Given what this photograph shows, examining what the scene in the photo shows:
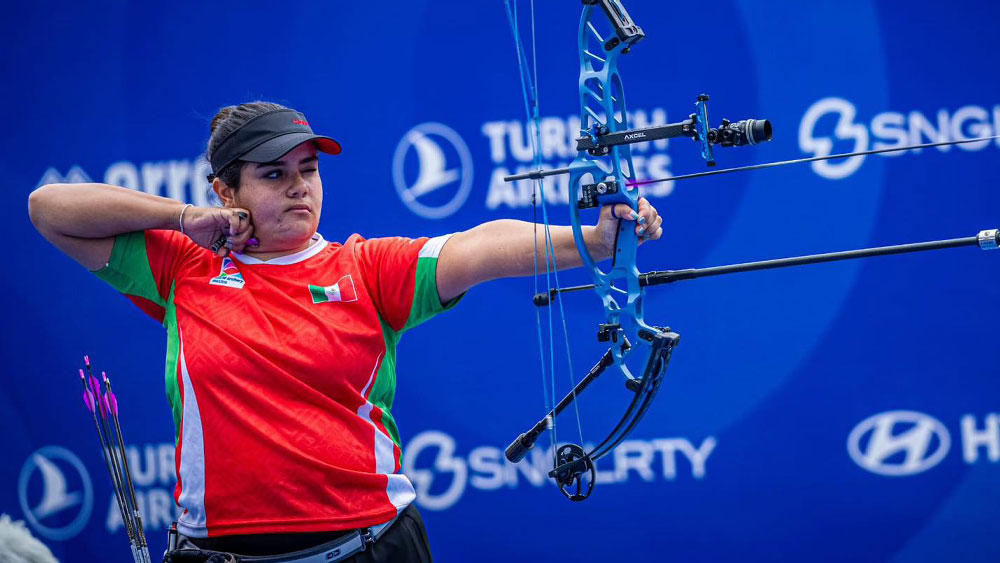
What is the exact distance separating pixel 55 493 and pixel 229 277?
169cm

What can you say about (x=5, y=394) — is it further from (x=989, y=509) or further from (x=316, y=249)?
(x=989, y=509)

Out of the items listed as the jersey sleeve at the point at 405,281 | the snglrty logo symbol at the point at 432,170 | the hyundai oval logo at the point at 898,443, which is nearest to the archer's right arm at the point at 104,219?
the jersey sleeve at the point at 405,281

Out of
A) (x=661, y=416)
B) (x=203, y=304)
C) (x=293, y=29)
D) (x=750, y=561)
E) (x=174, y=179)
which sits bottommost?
(x=750, y=561)

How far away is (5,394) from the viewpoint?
3.03 m

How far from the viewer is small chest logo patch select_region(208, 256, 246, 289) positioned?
1.69 metres

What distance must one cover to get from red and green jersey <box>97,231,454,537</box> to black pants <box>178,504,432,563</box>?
0.07 ft

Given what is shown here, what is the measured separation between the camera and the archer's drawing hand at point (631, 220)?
59.2 inches

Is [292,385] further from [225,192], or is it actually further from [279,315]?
[225,192]

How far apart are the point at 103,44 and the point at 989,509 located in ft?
9.22

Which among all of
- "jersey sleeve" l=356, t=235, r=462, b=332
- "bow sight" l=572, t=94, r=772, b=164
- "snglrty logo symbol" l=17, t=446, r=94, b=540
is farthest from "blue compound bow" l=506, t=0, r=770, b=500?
"snglrty logo symbol" l=17, t=446, r=94, b=540

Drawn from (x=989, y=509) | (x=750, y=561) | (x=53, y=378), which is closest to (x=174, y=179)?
(x=53, y=378)

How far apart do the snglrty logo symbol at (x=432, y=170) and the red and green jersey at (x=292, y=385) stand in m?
1.10

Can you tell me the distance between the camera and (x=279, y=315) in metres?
1.64

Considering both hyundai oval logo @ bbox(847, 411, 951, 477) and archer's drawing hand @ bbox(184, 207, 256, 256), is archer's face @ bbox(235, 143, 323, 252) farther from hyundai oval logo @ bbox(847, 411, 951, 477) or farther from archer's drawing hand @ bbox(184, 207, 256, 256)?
hyundai oval logo @ bbox(847, 411, 951, 477)
